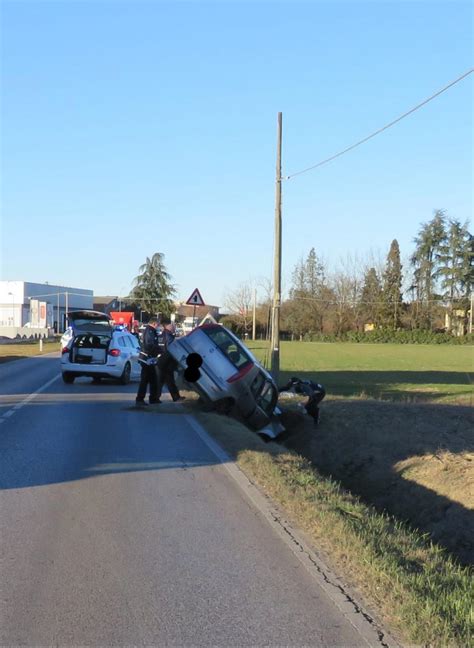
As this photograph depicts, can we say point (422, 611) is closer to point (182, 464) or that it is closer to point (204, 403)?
point (182, 464)

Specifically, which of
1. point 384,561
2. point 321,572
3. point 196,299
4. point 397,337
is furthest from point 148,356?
point 397,337

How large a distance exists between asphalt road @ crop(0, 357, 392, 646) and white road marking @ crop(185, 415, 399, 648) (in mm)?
38

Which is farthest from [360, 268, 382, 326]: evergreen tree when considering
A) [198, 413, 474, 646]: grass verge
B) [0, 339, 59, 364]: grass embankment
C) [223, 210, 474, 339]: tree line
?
[198, 413, 474, 646]: grass verge

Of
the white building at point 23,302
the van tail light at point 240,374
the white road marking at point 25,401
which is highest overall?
the white building at point 23,302

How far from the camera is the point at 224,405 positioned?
13797 millimetres

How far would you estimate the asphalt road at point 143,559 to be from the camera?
4.15 m

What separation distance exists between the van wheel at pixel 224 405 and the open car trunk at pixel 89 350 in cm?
669

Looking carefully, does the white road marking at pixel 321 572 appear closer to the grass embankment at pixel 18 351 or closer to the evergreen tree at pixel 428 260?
the grass embankment at pixel 18 351

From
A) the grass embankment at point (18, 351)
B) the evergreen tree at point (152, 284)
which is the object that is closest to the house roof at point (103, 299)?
the evergreen tree at point (152, 284)

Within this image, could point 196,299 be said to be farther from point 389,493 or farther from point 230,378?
point 389,493

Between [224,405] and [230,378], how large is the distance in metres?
0.68

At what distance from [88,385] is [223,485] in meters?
13.3

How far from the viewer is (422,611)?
4.26 meters

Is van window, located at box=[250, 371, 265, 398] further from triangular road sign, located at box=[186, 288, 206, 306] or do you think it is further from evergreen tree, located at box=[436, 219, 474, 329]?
evergreen tree, located at box=[436, 219, 474, 329]
